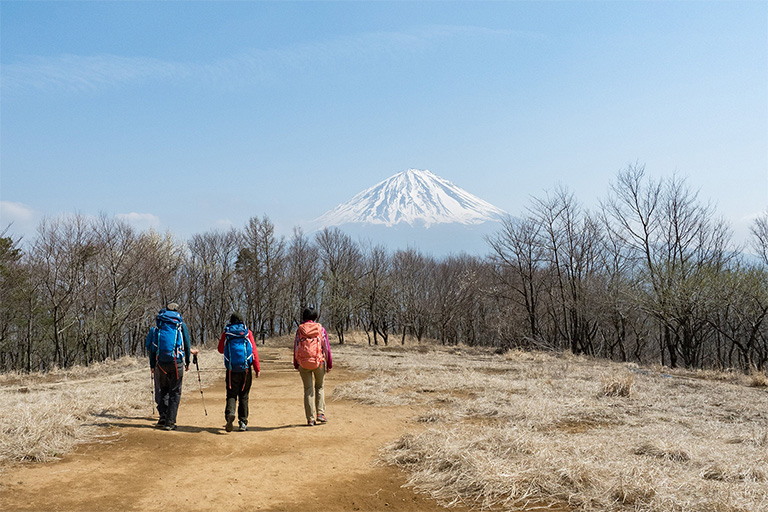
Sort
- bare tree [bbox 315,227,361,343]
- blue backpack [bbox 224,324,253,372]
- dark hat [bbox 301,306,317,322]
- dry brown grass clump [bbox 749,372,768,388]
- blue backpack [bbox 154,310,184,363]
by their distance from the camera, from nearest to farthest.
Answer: blue backpack [bbox 224,324,253,372]
blue backpack [bbox 154,310,184,363]
dark hat [bbox 301,306,317,322]
dry brown grass clump [bbox 749,372,768,388]
bare tree [bbox 315,227,361,343]

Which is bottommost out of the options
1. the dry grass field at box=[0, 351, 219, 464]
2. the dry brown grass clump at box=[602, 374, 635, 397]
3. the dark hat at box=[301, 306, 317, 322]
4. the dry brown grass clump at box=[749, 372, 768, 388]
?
the dry brown grass clump at box=[749, 372, 768, 388]

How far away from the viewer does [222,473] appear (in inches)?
202

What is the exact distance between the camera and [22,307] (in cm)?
2923

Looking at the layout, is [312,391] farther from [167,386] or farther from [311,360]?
[167,386]

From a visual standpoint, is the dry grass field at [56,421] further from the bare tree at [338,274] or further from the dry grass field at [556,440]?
the bare tree at [338,274]

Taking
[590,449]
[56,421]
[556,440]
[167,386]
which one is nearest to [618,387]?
[556,440]

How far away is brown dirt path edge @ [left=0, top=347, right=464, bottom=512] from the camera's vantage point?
435 centimetres

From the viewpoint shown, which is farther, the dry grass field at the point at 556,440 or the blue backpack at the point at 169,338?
the blue backpack at the point at 169,338

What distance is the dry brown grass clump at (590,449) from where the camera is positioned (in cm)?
415

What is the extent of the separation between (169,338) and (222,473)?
10.3ft

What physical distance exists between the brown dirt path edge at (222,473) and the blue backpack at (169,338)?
108 centimetres

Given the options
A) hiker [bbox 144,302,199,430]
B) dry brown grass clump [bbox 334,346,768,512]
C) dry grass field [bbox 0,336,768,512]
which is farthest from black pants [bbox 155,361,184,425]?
dry brown grass clump [bbox 334,346,768,512]

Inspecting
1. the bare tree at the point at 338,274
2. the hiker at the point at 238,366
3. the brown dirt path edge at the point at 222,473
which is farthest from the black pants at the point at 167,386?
the bare tree at the point at 338,274

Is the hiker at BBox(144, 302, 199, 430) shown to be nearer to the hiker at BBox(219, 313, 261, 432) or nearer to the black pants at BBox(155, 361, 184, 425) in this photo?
the black pants at BBox(155, 361, 184, 425)
